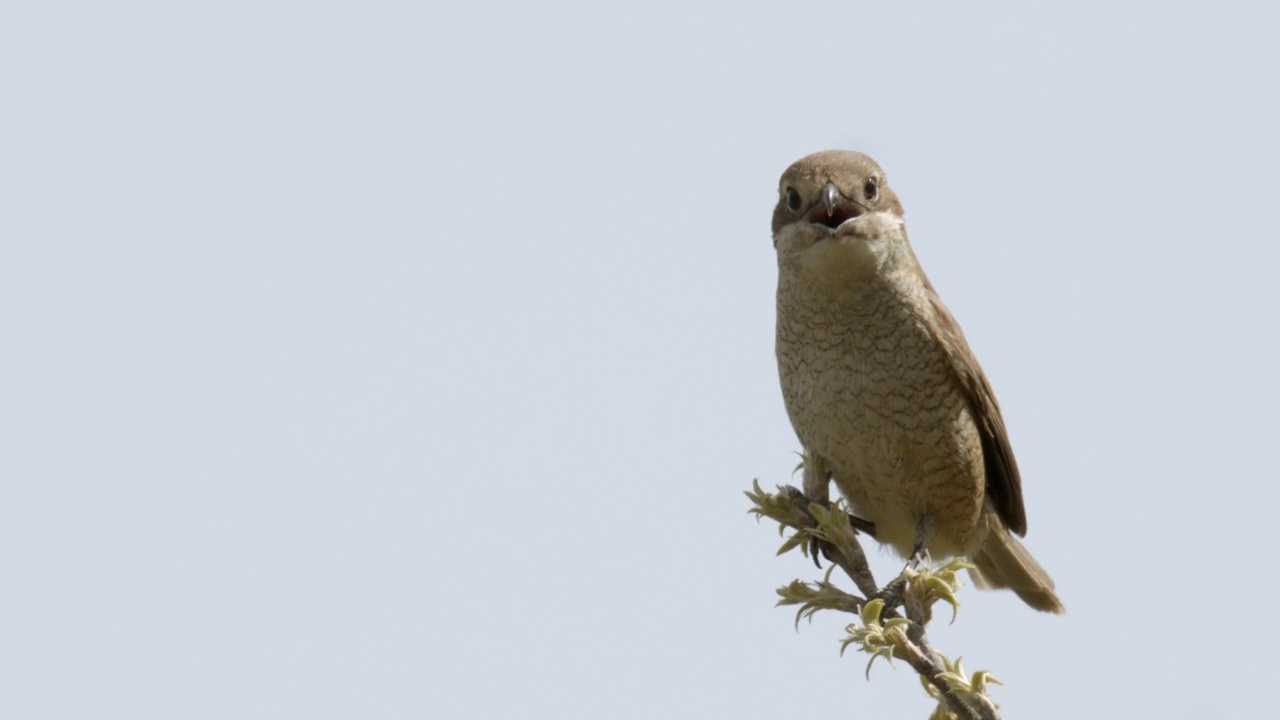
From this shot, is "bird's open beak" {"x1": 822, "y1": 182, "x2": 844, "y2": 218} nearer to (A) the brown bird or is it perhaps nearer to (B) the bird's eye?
(A) the brown bird

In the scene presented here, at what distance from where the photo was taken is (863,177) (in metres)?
4.69

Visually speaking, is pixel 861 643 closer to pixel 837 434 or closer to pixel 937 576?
pixel 937 576

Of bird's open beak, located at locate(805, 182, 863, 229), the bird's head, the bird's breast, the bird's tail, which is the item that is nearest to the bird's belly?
the bird's breast

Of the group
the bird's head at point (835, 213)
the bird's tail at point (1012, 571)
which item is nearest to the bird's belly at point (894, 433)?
the bird's head at point (835, 213)

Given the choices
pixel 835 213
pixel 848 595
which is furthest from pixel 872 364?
pixel 848 595

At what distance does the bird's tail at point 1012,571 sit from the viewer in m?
5.58

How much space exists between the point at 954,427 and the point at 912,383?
25 cm

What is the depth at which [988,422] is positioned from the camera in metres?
5.21

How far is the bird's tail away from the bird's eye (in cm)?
158

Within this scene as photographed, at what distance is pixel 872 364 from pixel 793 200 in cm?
61

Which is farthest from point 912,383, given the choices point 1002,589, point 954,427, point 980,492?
point 1002,589

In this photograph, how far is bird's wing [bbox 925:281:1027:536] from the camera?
5.02m

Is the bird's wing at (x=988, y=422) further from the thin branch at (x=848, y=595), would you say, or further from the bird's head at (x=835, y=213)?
the thin branch at (x=848, y=595)

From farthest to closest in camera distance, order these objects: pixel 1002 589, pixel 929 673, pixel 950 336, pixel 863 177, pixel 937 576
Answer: pixel 1002 589 → pixel 950 336 → pixel 863 177 → pixel 937 576 → pixel 929 673
